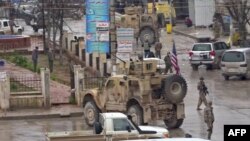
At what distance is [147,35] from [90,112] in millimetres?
26551

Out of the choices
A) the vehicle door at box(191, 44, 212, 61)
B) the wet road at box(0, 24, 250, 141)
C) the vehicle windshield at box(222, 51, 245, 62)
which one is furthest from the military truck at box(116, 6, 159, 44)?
the wet road at box(0, 24, 250, 141)

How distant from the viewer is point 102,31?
106 feet

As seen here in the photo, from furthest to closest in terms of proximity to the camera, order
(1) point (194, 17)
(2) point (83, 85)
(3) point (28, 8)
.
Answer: (3) point (28, 8) → (1) point (194, 17) → (2) point (83, 85)

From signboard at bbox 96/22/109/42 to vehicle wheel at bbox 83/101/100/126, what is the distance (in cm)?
604

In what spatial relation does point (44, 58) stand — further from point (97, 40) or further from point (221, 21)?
point (221, 21)

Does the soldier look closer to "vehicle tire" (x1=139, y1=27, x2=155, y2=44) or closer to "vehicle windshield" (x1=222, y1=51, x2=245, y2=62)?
"vehicle tire" (x1=139, y1=27, x2=155, y2=44)

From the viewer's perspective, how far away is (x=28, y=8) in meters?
74.8

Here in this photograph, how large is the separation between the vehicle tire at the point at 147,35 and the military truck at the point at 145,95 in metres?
26.5

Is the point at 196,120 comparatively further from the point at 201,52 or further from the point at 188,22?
the point at 188,22

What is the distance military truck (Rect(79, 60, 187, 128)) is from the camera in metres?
25.3

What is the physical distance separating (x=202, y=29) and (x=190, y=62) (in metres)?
20.0

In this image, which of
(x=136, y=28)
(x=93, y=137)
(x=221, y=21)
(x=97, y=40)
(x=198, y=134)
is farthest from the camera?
(x=221, y=21)

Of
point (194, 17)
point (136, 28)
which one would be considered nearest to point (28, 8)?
point (194, 17)

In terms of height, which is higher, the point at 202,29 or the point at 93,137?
the point at 93,137
